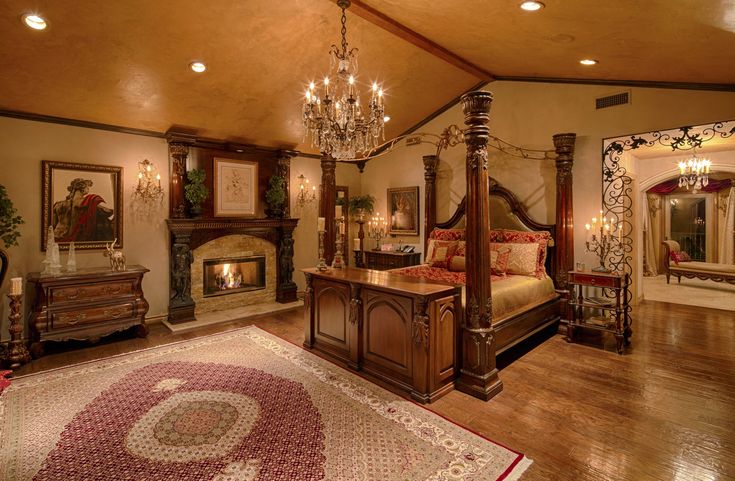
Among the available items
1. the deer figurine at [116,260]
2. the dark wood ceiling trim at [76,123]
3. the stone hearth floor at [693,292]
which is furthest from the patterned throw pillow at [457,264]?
the dark wood ceiling trim at [76,123]

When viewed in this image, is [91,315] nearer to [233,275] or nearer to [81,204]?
[81,204]

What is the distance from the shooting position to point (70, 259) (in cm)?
450

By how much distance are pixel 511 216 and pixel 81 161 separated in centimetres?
595

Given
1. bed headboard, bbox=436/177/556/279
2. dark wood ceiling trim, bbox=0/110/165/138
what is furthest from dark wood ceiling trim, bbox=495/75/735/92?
dark wood ceiling trim, bbox=0/110/165/138

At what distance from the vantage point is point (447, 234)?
19.3ft

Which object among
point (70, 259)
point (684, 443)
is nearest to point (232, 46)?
point (70, 259)

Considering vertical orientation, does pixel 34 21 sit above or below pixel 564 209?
above

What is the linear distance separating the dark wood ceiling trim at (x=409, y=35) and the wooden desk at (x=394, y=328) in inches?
104

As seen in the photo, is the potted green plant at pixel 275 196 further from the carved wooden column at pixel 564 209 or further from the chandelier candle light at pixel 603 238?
the chandelier candle light at pixel 603 238

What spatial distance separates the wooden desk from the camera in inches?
119

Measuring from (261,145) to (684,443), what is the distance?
6298 mm

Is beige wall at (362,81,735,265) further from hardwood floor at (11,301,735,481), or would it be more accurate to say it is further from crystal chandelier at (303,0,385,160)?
crystal chandelier at (303,0,385,160)

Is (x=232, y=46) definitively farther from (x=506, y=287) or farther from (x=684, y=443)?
(x=684, y=443)

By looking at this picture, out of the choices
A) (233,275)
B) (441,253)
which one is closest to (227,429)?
(441,253)
